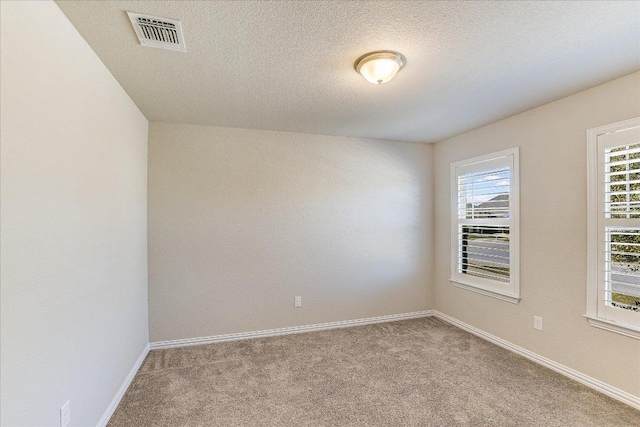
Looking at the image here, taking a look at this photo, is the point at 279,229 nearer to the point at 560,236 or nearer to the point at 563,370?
the point at 560,236

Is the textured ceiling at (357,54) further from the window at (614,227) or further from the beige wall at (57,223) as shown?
the window at (614,227)

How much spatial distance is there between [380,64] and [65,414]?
270 cm

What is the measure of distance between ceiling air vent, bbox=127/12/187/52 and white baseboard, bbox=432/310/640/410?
3.92m

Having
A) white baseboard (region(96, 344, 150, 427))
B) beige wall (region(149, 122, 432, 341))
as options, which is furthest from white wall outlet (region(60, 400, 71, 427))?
beige wall (region(149, 122, 432, 341))

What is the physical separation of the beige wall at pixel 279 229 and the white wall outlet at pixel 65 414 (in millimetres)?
1650

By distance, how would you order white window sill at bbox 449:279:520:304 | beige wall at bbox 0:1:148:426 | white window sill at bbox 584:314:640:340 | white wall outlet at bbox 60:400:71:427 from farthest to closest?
white window sill at bbox 449:279:520:304 < white window sill at bbox 584:314:640:340 < white wall outlet at bbox 60:400:71:427 < beige wall at bbox 0:1:148:426

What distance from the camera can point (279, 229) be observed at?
3566 mm

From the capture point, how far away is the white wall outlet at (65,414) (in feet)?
4.88

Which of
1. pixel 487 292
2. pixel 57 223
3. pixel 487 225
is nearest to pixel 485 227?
pixel 487 225

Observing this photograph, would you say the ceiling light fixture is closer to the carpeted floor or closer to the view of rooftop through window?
the view of rooftop through window

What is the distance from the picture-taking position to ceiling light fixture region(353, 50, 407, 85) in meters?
1.88

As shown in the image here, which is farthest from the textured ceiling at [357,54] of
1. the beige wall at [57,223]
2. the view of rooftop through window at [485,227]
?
the view of rooftop through window at [485,227]

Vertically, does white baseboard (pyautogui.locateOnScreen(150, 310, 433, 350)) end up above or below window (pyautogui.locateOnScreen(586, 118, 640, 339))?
below

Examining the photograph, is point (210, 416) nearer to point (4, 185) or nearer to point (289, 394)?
point (289, 394)
